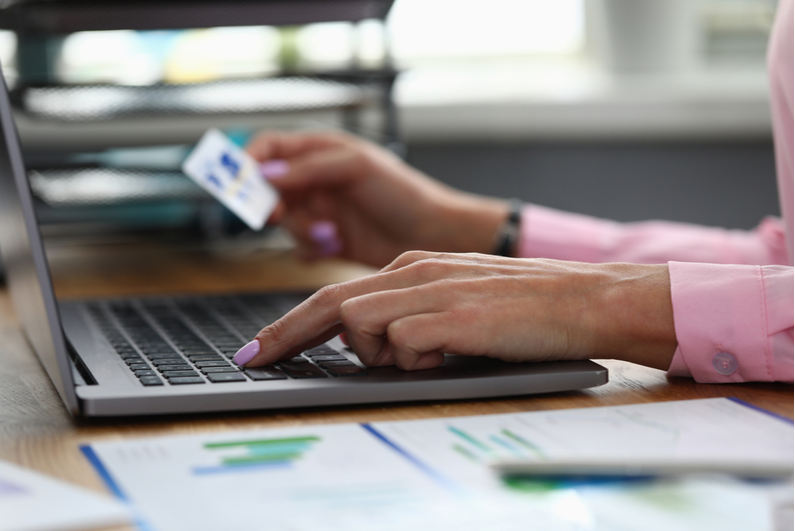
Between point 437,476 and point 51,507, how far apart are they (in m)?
0.16

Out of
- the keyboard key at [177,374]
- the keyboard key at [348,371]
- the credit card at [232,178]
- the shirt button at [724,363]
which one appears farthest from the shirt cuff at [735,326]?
the credit card at [232,178]

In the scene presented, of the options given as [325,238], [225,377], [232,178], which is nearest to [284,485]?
[225,377]

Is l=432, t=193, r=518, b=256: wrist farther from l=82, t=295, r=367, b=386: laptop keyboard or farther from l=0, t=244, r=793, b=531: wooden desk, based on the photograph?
l=0, t=244, r=793, b=531: wooden desk

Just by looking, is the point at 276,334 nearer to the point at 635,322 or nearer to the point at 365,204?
the point at 635,322

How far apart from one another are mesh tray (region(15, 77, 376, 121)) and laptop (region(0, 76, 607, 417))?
482 millimetres

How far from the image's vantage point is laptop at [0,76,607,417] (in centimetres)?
48

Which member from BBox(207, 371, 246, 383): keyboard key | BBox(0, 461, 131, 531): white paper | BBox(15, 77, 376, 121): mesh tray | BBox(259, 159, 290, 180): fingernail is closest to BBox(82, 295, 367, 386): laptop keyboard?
BBox(207, 371, 246, 383): keyboard key

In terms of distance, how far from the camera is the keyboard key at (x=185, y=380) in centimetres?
52

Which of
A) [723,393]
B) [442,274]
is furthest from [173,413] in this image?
[723,393]

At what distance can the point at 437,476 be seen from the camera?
0.40 m

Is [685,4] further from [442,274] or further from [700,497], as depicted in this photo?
[700,497]

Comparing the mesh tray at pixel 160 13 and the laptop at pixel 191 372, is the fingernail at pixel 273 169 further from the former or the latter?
the laptop at pixel 191 372

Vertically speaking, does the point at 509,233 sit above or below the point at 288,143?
below

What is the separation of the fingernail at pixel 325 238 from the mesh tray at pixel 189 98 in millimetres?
160
